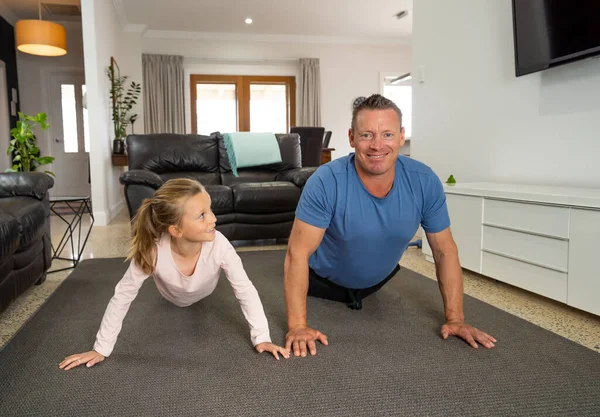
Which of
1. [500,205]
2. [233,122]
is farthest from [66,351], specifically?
[233,122]

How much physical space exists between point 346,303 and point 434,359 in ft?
2.06

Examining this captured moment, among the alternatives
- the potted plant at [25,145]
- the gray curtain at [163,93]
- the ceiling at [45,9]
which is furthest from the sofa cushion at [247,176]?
the gray curtain at [163,93]

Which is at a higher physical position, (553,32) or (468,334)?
(553,32)

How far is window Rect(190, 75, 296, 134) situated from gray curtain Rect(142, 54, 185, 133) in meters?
0.31

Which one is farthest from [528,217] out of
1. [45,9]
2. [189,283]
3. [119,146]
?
[45,9]

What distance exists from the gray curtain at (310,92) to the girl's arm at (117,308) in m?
6.63

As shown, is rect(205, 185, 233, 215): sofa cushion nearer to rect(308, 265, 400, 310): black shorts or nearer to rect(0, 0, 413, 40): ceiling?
rect(308, 265, 400, 310): black shorts

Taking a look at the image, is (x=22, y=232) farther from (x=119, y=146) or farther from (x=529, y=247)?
(x=119, y=146)

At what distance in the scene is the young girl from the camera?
1.40 m

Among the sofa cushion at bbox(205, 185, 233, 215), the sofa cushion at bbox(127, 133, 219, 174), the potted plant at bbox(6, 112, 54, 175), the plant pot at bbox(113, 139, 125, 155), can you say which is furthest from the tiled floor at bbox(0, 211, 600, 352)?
the plant pot at bbox(113, 139, 125, 155)

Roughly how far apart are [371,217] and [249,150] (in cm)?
263

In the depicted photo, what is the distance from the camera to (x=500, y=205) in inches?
90.2

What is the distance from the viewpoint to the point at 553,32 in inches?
89.7

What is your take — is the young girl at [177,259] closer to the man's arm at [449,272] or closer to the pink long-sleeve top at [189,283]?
the pink long-sleeve top at [189,283]
